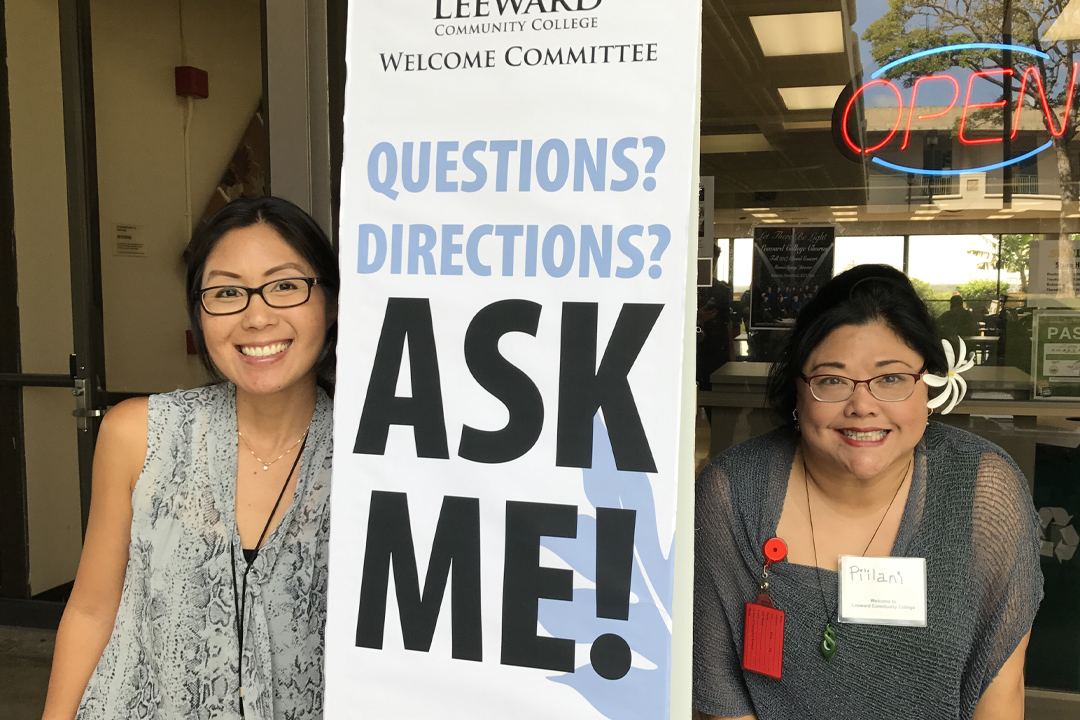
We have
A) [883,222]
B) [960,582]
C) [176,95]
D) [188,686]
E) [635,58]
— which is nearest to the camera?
[635,58]

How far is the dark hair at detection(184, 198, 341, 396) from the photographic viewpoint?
51.8 inches

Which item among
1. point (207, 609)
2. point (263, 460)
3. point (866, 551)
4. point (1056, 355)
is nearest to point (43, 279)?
point (263, 460)

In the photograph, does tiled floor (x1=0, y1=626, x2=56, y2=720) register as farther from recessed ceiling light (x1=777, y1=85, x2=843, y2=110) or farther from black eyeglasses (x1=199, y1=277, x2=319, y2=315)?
recessed ceiling light (x1=777, y1=85, x2=843, y2=110)

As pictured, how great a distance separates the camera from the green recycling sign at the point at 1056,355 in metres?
3.15

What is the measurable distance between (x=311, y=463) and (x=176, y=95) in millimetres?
3492

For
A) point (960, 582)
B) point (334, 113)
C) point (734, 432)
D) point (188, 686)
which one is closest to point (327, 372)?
point (188, 686)

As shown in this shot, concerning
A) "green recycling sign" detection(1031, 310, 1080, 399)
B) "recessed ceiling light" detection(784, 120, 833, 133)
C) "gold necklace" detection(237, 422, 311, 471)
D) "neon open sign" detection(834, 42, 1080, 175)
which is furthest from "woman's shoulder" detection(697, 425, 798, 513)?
"recessed ceiling light" detection(784, 120, 833, 133)

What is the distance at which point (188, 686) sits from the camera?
4.05ft

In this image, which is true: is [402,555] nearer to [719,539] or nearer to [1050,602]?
[719,539]

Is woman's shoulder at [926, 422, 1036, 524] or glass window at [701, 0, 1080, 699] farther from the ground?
glass window at [701, 0, 1080, 699]

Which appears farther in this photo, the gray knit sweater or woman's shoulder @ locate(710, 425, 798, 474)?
woman's shoulder @ locate(710, 425, 798, 474)

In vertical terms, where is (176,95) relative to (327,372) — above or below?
above

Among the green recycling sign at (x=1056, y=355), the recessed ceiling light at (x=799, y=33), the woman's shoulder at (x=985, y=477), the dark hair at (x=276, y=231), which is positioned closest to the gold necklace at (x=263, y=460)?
the dark hair at (x=276, y=231)

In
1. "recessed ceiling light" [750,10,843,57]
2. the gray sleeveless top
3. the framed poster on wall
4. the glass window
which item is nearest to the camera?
the gray sleeveless top
